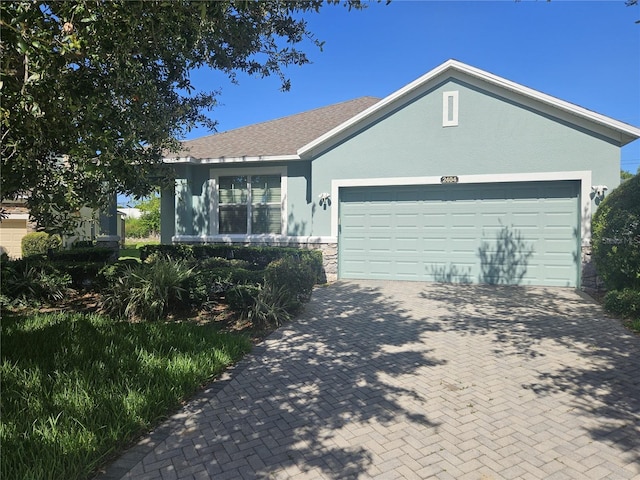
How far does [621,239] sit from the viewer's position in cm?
768

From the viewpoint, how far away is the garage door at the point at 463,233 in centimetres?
1006

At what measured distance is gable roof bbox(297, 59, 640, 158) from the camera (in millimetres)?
9297

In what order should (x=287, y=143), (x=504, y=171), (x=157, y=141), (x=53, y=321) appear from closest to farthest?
(x=157, y=141)
(x=53, y=321)
(x=504, y=171)
(x=287, y=143)

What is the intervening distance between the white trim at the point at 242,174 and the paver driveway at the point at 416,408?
19.6 ft

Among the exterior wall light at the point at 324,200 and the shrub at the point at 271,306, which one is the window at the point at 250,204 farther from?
the shrub at the point at 271,306

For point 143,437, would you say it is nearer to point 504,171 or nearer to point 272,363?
point 272,363

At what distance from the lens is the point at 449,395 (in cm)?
407

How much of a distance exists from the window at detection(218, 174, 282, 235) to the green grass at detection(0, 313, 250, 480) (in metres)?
6.58

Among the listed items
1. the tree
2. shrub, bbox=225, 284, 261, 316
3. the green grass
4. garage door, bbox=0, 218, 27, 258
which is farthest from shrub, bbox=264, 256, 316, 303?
garage door, bbox=0, 218, 27, 258

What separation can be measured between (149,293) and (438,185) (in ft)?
25.3

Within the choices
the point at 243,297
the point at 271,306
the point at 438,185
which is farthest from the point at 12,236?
the point at 438,185

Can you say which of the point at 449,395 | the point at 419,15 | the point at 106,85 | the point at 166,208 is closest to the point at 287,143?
Result: the point at 166,208

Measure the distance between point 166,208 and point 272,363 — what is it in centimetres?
991

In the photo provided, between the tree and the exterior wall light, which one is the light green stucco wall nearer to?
the exterior wall light
